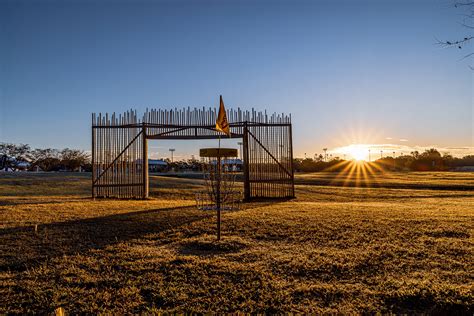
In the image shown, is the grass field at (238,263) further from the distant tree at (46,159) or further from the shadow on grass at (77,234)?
the distant tree at (46,159)

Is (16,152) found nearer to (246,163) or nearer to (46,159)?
(46,159)

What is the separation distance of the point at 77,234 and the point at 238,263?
421 cm

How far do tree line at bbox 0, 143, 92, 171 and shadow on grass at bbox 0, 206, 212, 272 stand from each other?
40.0 m

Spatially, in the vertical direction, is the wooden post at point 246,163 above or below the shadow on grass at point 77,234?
above

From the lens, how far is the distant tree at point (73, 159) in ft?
158

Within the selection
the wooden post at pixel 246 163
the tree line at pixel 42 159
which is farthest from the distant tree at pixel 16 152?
the wooden post at pixel 246 163

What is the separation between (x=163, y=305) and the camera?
13.1 ft

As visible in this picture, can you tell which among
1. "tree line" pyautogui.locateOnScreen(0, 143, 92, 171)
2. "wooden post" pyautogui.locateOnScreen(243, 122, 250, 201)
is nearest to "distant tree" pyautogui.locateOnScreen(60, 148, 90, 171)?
"tree line" pyautogui.locateOnScreen(0, 143, 92, 171)

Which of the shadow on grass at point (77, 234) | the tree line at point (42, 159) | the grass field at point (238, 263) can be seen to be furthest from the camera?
the tree line at point (42, 159)

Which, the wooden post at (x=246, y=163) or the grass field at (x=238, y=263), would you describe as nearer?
the grass field at (x=238, y=263)

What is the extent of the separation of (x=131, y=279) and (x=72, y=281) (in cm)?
81

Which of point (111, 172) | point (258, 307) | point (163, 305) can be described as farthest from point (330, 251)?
point (111, 172)

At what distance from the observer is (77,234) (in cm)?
759

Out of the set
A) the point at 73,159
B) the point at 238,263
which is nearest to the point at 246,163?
the point at 238,263
